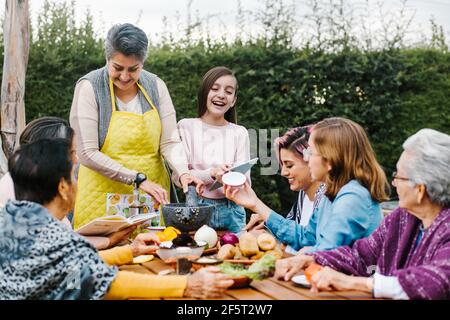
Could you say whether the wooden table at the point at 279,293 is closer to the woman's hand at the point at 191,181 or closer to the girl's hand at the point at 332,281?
the girl's hand at the point at 332,281

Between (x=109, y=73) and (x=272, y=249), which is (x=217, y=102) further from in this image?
(x=272, y=249)

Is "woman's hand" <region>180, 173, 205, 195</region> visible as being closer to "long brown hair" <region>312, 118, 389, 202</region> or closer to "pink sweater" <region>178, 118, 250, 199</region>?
"pink sweater" <region>178, 118, 250, 199</region>

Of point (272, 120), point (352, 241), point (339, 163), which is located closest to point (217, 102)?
point (339, 163)

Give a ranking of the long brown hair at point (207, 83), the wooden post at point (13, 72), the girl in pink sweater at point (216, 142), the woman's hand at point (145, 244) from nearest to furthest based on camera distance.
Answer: the woman's hand at point (145, 244)
the girl in pink sweater at point (216, 142)
the long brown hair at point (207, 83)
the wooden post at point (13, 72)

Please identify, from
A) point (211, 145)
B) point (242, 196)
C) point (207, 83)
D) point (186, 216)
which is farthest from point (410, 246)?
point (207, 83)

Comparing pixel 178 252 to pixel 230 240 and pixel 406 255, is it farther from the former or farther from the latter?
pixel 406 255

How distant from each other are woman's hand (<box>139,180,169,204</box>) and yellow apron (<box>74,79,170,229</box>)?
9.2 inches

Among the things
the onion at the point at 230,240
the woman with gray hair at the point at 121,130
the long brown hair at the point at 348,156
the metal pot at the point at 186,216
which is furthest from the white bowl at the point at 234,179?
the long brown hair at the point at 348,156

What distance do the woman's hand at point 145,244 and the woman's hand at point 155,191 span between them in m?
0.38

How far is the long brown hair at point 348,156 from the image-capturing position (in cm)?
277

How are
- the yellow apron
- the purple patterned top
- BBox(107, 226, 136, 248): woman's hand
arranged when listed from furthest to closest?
the yellow apron < BBox(107, 226, 136, 248): woman's hand < the purple patterned top

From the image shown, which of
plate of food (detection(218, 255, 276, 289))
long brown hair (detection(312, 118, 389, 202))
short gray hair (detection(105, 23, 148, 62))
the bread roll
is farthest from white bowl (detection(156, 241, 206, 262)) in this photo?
short gray hair (detection(105, 23, 148, 62))

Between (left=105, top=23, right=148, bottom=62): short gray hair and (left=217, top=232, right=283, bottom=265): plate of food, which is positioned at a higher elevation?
(left=105, top=23, right=148, bottom=62): short gray hair

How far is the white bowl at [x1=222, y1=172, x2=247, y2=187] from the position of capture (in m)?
3.21
